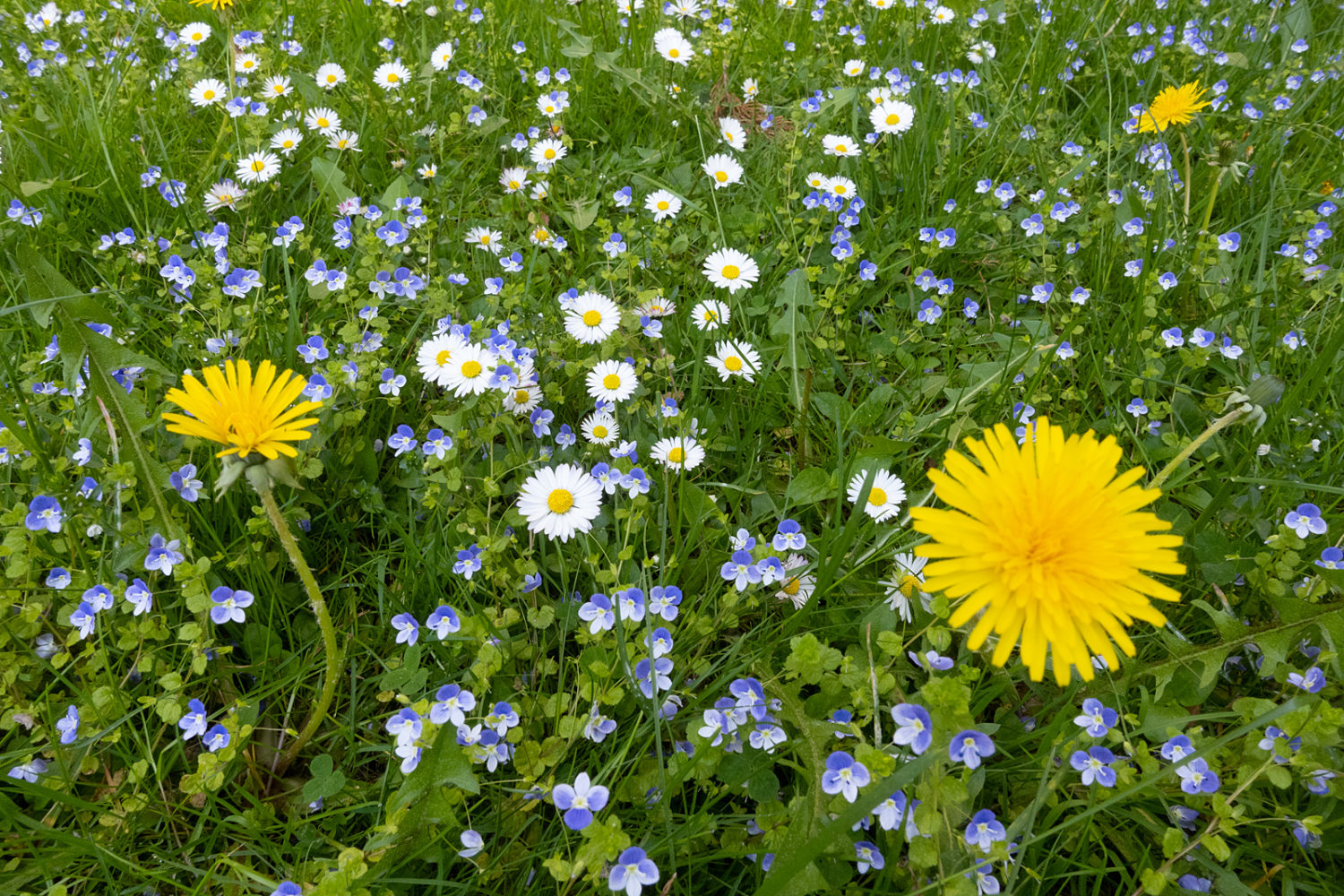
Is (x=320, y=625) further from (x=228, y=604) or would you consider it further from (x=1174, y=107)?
(x=1174, y=107)

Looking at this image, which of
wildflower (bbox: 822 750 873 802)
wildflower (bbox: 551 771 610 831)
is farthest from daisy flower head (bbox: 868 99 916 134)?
wildflower (bbox: 551 771 610 831)

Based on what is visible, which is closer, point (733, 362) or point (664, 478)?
point (664, 478)

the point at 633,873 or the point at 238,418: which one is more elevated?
the point at 238,418

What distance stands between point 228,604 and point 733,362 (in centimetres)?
135

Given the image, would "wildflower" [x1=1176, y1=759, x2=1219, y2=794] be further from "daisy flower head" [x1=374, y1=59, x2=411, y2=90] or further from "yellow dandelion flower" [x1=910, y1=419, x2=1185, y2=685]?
"daisy flower head" [x1=374, y1=59, x2=411, y2=90]

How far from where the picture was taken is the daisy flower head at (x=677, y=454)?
196 centimetres

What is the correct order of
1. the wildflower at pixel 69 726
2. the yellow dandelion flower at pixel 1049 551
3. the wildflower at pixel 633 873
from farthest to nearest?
the wildflower at pixel 69 726 < the wildflower at pixel 633 873 < the yellow dandelion flower at pixel 1049 551

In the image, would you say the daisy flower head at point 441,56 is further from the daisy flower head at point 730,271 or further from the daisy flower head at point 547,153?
→ the daisy flower head at point 730,271

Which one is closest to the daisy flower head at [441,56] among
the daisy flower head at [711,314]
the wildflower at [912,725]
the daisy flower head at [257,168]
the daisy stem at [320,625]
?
the daisy flower head at [257,168]

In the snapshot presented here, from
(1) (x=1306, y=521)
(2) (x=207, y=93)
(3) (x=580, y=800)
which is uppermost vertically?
(2) (x=207, y=93)

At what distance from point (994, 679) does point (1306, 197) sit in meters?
2.55

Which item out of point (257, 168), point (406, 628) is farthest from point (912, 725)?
point (257, 168)

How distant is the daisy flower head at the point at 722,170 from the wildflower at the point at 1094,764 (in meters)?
2.16

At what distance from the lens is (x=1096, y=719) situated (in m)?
1.43
